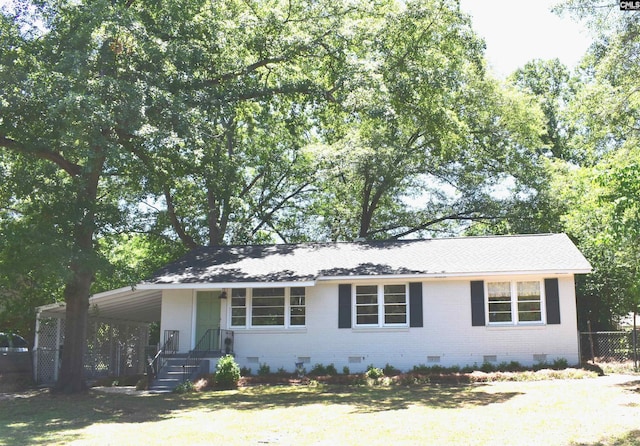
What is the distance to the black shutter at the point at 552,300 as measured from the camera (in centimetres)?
1846

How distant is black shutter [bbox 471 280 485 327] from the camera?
1884 centimetres

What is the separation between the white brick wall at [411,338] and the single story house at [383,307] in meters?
0.03

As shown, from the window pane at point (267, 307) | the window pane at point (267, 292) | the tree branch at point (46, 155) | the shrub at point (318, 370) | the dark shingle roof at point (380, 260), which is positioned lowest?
the shrub at point (318, 370)

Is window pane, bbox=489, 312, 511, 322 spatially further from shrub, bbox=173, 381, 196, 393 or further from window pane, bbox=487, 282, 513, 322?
shrub, bbox=173, 381, 196, 393

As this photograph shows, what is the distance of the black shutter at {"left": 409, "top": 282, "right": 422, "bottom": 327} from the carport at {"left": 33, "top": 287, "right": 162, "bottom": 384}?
834 centimetres

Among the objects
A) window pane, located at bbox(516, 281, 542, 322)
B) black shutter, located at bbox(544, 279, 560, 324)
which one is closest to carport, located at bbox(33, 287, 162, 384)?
window pane, located at bbox(516, 281, 542, 322)

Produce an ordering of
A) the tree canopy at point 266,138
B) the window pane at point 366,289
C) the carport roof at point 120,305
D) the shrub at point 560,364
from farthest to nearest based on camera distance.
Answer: the carport roof at point 120,305
the window pane at point 366,289
the shrub at point 560,364
the tree canopy at point 266,138

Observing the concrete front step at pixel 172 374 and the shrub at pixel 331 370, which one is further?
the shrub at pixel 331 370

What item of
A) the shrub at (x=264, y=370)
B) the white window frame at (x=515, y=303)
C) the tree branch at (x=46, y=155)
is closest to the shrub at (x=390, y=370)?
the white window frame at (x=515, y=303)

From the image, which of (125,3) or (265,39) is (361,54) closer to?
(265,39)

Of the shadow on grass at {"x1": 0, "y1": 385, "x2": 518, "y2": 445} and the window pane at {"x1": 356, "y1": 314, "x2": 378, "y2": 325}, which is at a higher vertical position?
the window pane at {"x1": 356, "y1": 314, "x2": 378, "y2": 325}

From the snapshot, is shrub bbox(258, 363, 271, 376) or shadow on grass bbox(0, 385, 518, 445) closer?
shadow on grass bbox(0, 385, 518, 445)

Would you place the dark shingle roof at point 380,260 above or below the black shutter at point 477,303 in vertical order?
above

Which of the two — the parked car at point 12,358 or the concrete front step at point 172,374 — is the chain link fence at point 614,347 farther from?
the parked car at point 12,358
